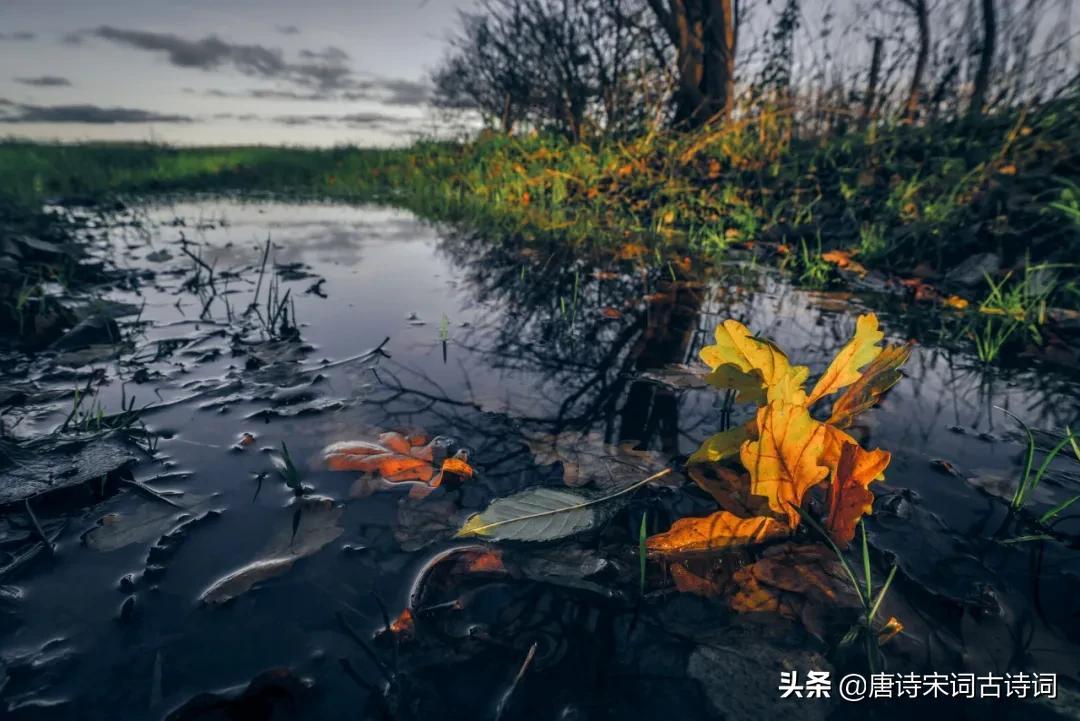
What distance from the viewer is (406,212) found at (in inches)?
261

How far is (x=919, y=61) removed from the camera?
719cm

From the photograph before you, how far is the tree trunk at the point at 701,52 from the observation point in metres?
7.12

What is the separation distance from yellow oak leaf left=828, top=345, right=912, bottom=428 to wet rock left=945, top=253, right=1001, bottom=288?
2544mm

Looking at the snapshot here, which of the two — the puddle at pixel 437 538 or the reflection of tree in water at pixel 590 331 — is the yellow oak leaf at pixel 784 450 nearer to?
the puddle at pixel 437 538

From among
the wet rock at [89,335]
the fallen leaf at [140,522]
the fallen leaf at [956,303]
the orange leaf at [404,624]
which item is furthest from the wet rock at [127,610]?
the fallen leaf at [956,303]

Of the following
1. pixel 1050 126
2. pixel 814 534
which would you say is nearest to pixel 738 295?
pixel 814 534

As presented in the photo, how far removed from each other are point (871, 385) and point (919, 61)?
8.58 meters

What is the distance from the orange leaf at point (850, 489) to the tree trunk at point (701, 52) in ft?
23.0

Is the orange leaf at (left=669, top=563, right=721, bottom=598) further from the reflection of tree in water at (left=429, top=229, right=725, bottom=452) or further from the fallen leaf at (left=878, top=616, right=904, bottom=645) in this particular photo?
the reflection of tree in water at (left=429, top=229, right=725, bottom=452)

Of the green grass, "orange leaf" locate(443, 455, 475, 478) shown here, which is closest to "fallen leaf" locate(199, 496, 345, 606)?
"orange leaf" locate(443, 455, 475, 478)

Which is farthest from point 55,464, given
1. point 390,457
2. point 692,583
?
point 692,583

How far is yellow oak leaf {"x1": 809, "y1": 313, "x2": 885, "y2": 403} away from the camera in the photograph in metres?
1.00

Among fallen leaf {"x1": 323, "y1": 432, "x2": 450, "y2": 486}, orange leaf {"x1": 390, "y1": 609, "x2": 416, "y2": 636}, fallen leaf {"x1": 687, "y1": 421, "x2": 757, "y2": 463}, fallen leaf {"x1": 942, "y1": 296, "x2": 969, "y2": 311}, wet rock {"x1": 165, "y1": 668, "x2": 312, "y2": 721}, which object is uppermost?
fallen leaf {"x1": 942, "y1": 296, "x2": 969, "y2": 311}

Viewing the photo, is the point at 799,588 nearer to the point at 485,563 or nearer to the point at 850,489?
the point at 850,489
